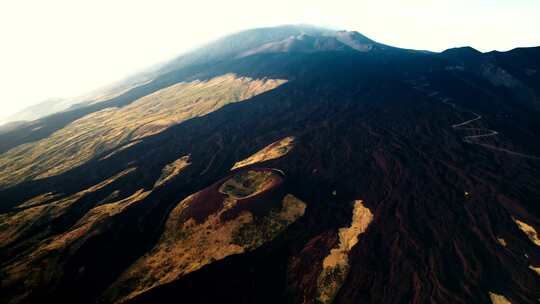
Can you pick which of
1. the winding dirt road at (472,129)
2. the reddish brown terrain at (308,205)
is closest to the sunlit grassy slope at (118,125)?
the reddish brown terrain at (308,205)

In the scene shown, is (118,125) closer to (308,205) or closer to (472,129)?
(308,205)

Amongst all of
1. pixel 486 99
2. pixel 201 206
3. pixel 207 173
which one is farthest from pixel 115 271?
pixel 486 99

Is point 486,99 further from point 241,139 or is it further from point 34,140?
point 34,140

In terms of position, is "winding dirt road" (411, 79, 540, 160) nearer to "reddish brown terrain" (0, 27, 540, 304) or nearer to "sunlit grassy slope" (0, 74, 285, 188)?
"reddish brown terrain" (0, 27, 540, 304)

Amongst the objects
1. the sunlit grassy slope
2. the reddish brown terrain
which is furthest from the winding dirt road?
the sunlit grassy slope

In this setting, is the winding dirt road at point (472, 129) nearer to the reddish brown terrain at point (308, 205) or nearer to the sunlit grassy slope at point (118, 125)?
the reddish brown terrain at point (308, 205)

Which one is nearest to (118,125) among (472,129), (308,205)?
(308,205)

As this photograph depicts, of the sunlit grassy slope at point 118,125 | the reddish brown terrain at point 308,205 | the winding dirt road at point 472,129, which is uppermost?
the winding dirt road at point 472,129
